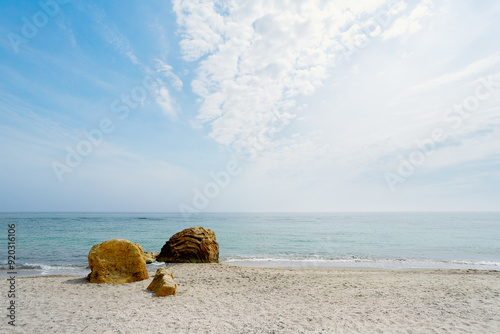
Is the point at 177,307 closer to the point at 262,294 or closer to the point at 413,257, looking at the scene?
the point at 262,294

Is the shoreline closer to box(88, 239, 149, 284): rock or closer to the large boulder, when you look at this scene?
the large boulder

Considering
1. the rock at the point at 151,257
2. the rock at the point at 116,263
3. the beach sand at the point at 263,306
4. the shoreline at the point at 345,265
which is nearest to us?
the beach sand at the point at 263,306

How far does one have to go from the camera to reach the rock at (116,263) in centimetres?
1058

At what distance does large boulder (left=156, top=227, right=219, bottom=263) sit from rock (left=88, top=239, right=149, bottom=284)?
5.57m

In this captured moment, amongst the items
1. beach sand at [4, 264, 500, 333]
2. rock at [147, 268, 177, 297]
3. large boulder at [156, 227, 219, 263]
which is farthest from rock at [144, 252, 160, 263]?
rock at [147, 268, 177, 297]

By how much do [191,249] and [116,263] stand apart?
6.26 metres

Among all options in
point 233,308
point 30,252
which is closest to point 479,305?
point 233,308

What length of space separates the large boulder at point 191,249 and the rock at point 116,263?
5567 millimetres

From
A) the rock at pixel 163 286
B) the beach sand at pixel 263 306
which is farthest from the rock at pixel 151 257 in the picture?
the rock at pixel 163 286

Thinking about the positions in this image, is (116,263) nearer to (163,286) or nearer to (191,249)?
(163,286)

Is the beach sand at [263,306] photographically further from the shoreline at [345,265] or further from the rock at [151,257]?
the rock at [151,257]

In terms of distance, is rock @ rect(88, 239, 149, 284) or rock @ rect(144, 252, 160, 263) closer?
rock @ rect(88, 239, 149, 284)

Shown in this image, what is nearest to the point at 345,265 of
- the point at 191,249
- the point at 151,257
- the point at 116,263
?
the point at 191,249

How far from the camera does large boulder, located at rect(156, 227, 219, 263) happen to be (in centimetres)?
1670
